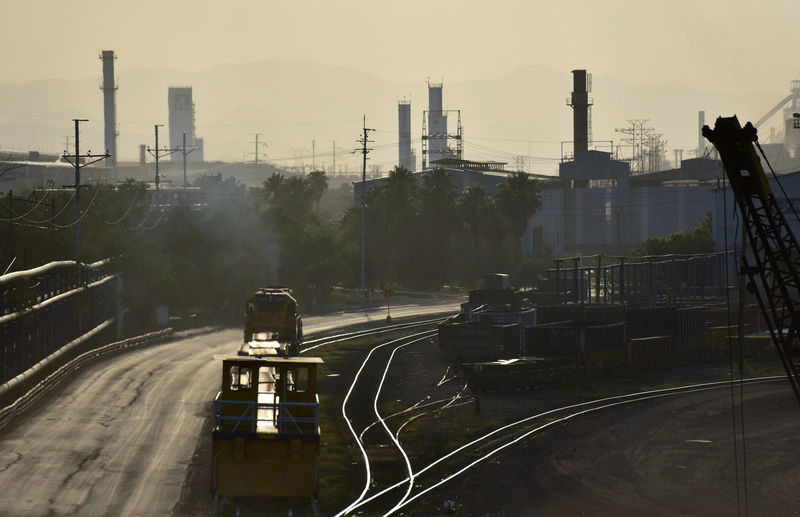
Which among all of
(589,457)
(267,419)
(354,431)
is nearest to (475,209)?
(354,431)

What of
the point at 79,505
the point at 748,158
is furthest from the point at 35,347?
the point at 748,158

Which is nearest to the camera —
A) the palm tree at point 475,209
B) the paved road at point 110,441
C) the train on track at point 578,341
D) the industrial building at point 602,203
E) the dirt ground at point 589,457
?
the paved road at point 110,441

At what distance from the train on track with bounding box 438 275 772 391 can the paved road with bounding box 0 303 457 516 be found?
13924 millimetres

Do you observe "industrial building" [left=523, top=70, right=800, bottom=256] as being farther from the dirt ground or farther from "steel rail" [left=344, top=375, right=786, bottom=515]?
the dirt ground

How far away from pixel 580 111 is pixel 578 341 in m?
95.7

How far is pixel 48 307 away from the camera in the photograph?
54.5 m

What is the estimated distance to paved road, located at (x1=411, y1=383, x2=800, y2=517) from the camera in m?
31.6

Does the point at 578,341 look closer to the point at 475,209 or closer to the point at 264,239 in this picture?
the point at 264,239

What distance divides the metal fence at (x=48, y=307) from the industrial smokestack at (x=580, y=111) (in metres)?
85.1

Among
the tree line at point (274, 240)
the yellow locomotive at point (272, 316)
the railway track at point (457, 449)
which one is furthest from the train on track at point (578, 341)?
the tree line at point (274, 240)

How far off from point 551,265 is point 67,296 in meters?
76.3

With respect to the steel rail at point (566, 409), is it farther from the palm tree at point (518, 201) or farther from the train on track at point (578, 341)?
the palm tree at point (518, 201)

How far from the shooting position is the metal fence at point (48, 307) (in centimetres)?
4544

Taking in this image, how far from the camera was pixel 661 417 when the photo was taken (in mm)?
45938
